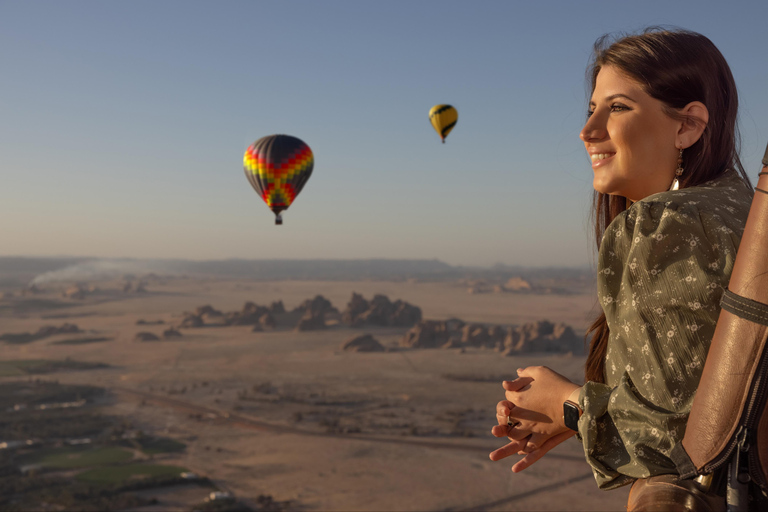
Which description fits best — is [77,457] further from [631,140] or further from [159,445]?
[631,140]

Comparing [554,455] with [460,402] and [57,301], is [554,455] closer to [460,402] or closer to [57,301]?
[460,402]

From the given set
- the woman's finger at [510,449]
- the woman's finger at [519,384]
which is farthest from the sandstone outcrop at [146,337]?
the woman's finger at [519,384]

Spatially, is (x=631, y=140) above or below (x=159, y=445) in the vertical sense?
above

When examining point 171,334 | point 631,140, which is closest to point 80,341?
point 171,334

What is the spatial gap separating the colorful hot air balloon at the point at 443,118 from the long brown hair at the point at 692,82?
39.3 metres

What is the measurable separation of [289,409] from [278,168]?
19.0m

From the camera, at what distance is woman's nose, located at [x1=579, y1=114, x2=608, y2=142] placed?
1.86 meters

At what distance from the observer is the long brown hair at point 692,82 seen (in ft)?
5.79

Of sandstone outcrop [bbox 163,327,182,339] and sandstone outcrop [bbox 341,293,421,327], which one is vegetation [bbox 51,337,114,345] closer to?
sandstone outcrop [bbox 163,327,182,339]

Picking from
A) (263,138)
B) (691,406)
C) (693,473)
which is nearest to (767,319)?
(691,406)

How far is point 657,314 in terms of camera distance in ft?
4.85

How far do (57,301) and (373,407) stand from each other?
100m

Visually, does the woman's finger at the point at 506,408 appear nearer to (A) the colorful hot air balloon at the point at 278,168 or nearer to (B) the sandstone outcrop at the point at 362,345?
(A) the colorful hot air balloon at the point at 278,168

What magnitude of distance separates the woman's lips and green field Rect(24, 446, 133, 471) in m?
36.7
